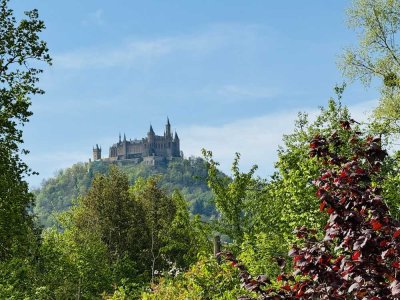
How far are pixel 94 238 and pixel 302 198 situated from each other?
23870mm

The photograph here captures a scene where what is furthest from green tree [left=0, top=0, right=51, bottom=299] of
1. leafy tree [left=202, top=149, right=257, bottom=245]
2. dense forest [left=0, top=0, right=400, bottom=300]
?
leafy tree [left=202, top=149, right=257, bottom=245]

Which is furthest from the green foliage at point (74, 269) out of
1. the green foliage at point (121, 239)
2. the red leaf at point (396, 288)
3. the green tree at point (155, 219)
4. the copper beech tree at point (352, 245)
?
the red leaf at point (396, 288)

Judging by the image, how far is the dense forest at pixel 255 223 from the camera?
7371 millimetres

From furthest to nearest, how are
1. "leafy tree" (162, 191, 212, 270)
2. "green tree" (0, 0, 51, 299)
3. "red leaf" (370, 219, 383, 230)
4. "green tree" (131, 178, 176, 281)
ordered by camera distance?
"green tree" (131, 178, 176, 281) < "leafy tree" (162, 191, 212, 270) < "green tree" (0, 0, 51, 299) < "red leaf" (370, 219, 383, 230)

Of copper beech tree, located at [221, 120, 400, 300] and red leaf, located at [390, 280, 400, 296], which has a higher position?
copper beech tree, located at [221, 120, 400, 300]

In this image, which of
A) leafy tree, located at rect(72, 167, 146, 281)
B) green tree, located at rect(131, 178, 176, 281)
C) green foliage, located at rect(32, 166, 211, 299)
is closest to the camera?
green foliage, located at rect(32, 166, 211, 299)

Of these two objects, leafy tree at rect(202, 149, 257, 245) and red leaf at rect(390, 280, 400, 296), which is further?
leafy tree at rect(202, 149, 257, 245)

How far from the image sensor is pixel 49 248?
34250mm

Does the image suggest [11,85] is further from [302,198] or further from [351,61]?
[351,61]

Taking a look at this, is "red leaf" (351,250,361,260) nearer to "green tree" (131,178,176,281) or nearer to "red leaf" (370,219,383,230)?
"red leaf" (370,219,383,230)

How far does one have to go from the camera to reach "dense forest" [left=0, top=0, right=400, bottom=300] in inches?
290

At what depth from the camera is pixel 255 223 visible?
31.6m

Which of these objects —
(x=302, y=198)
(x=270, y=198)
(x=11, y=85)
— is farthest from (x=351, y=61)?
(x=11, y=85)

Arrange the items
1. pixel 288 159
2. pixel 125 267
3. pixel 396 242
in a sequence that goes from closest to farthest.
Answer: pixel 396 242 < pixel 288 159 < pixel 125 267
